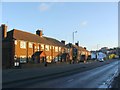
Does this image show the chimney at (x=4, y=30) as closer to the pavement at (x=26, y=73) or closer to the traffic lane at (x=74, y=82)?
the pavement at (x=26, y=73)

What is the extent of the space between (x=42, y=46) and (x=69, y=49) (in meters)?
34.1

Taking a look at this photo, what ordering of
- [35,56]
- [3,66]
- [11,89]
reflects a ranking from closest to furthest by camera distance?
[11,89]
[3,66]
[35,56]

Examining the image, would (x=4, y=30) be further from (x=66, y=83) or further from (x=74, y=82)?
(x=66, y=83)

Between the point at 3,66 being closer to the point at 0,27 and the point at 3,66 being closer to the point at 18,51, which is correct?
the point at 18,51

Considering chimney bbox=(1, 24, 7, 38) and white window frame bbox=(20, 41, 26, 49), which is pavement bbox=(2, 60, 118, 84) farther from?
chimney bbox=(1, 24, 7, 38)

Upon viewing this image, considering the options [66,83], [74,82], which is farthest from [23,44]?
[66,83]

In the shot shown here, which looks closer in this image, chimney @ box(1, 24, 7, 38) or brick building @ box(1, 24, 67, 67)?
brick building @ box(1, 24, 67, 67)

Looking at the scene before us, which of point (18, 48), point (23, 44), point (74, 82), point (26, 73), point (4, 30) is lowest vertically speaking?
point (26, 73)

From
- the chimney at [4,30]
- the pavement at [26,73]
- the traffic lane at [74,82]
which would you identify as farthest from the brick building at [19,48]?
the traffic lane at [74,82]

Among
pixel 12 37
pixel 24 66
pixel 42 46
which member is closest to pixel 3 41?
pixel 12 37

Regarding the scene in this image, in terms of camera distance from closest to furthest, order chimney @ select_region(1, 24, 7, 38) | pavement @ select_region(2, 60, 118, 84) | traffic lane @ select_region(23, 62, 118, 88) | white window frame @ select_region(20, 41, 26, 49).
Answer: traffic lane @ select_region(23, 62, 118, 88) → pavement @ select_region(2, 60, 118, 84) → chimney @ select_region(1, 24, 7, 38) → white window frame @ select_region(20, 41, 26, 49)

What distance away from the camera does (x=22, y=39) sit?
63.9 meters

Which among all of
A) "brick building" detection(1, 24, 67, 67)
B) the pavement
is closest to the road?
the pavement

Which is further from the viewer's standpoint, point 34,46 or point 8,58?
point 34,46
